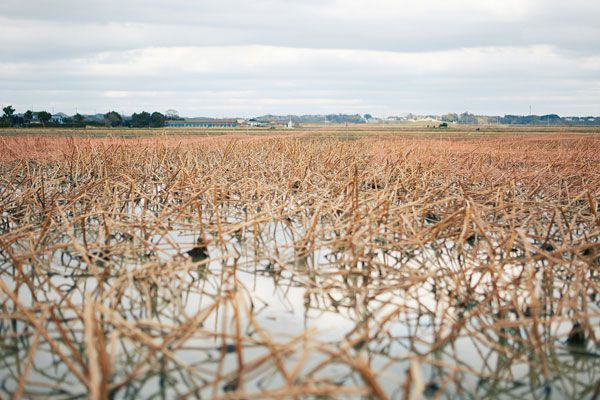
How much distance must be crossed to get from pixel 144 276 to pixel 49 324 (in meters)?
0.70

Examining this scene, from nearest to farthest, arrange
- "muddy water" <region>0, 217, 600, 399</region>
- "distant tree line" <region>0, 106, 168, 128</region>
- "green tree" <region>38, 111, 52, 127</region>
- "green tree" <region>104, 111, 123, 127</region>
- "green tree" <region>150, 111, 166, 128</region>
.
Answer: "muddy water" <region>0, 217, 600, 399</region> → "distant tree line" <region>0, 106, 168, 128</region> → "green tree" <region>38, 111, 52, 127</region> → "green tree" <region>150, 111, 166, 128</region> → "green tree" <region>104, 111, 123, 127</region>

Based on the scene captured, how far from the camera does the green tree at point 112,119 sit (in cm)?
8825

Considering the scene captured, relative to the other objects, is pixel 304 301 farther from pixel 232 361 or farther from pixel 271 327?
pixel 232 361

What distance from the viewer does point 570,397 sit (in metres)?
3.00

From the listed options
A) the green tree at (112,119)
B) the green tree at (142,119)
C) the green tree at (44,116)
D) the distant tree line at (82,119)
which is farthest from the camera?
the green tree at (112,119)

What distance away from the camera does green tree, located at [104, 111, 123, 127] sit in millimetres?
88250

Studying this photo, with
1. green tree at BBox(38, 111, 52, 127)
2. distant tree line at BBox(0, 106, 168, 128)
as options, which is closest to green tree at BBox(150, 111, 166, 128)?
distant tree line at BBox(0, 106, 168, 128)

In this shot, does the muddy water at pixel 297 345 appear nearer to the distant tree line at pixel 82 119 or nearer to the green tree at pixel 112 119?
the distant tree line at pixel 82 119

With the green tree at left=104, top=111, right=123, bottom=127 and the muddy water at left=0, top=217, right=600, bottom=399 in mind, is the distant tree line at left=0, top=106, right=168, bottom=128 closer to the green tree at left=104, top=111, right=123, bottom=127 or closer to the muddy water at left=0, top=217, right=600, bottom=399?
the green tree at left=104, top=111, right=123, bottom=127

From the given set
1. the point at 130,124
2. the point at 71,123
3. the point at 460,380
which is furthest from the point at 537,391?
the point at 130,124

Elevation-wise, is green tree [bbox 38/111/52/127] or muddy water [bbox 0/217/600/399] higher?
green tree [bbox 38/111/52/127]

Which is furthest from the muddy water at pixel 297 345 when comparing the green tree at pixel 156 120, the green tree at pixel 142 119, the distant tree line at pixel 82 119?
the green tree at pixel 156 120

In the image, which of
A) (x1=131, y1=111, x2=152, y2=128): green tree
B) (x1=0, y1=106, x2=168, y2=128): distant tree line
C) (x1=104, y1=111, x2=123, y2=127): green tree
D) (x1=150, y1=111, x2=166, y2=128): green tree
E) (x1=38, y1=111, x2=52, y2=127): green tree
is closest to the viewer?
(x1=0, y1=106, x2=168, y2=128): distant tree line

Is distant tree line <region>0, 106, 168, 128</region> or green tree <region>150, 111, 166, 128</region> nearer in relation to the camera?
distant tree line <region>0, 106, 168, 128</region>
